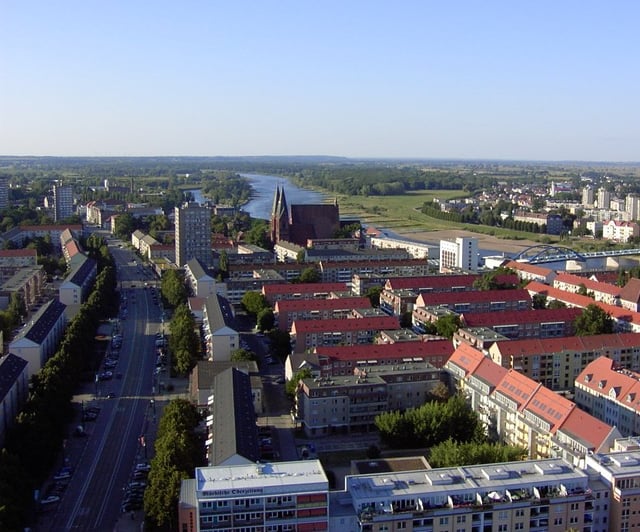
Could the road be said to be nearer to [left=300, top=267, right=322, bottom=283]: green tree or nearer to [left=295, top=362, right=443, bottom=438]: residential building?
[left=295, top=362, right=443, bottom=438]: residential building

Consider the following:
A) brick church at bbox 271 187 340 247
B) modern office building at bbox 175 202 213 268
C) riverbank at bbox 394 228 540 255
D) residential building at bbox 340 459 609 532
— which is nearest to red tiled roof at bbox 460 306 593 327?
residential building at bbox 340 459 609 532

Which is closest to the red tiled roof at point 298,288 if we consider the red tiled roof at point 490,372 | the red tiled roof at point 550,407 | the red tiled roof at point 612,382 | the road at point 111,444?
the road at point 111,444

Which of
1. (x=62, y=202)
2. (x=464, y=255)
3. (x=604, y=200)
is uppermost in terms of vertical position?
(x=62, y=202)

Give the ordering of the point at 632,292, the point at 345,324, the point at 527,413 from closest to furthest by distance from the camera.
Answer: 1. the point at 527,413
2. the point at 345,324
3. the point at 632,292

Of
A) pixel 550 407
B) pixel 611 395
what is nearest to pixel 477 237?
pixel 611 395

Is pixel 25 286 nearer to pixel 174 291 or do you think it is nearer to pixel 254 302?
pixel 174 291

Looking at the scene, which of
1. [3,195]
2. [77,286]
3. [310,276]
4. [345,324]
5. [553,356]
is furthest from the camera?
[3,195]

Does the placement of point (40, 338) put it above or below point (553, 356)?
above
